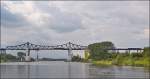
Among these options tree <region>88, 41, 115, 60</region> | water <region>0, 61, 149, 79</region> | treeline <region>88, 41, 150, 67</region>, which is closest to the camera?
water <region>0, 61, 149, 79</region>

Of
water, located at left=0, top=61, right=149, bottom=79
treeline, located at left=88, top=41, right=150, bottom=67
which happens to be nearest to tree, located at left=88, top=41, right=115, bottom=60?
treeline, located at left=88, top=41, right=150, bottom=67

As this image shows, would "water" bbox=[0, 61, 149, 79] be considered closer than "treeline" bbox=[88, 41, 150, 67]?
Yes

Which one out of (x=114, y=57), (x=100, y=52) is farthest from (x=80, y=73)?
(x=100, y=52)

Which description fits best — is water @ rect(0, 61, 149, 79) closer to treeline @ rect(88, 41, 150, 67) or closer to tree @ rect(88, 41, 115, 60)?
treeline @ rect(88, 41, 150, 67)

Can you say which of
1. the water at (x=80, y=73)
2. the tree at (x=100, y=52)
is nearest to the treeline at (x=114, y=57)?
the tree at (x=100, y=52)

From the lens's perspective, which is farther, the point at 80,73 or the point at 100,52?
the point at 100,52

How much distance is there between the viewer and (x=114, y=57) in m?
122

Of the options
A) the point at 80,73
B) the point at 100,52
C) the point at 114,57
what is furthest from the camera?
the point at 100,52

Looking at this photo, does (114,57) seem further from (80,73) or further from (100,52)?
(80,73)

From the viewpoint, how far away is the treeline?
278 ft

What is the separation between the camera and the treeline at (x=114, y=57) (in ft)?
278

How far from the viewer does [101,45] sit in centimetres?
15038

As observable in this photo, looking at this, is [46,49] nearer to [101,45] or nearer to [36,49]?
[36,49]

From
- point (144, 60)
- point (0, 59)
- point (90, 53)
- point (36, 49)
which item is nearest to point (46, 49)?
point (36, 49)
